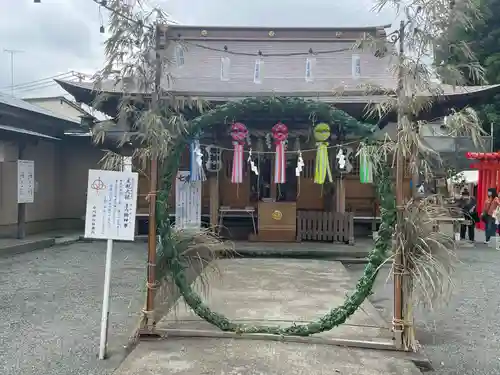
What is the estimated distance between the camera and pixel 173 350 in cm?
458

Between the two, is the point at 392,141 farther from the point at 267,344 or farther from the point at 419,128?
the point at 267,344

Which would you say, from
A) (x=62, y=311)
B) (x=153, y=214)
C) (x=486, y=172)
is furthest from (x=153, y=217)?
(x=486, y=172)

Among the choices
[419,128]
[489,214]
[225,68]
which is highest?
[225,68]

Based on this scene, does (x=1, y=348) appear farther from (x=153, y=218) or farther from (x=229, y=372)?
(x=229, y=372)

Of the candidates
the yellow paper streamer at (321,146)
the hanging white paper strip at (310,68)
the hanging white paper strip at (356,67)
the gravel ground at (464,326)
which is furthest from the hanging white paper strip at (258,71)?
the gravel ground at (464,326)

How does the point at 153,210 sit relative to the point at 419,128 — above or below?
below

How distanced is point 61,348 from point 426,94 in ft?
14.8

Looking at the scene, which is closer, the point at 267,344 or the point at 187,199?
the point at 267,344

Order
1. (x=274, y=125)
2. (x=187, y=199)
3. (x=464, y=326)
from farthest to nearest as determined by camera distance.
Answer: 1. (x=187, y=199)
2. (x=274, y=125)
3. (x=464, y=326)

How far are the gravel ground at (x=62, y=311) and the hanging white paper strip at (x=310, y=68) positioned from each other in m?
7.17

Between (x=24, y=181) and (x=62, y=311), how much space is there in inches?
273

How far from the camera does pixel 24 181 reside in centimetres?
1219

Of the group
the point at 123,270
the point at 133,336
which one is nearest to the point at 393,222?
the point at 133,336

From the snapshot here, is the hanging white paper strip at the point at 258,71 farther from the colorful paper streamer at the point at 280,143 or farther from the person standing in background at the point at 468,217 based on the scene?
the person standing in background at the point at 468,217
